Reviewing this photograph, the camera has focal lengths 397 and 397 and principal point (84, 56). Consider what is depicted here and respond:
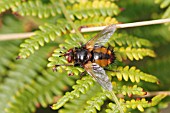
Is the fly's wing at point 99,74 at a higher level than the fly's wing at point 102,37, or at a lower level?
lower

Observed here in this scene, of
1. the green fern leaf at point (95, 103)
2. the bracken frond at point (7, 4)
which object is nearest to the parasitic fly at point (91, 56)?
the green fern leaf at point (95, 103)

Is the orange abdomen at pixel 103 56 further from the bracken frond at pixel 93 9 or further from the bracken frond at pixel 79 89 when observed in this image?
the bracken frond at pixel 93 9

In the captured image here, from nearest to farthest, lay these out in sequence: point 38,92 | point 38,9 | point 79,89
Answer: point 79,89 < point 38,9 < point 38,92

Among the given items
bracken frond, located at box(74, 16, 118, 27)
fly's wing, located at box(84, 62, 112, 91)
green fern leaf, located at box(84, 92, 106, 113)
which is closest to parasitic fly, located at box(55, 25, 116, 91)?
fly's wing, located at box(84, 62, 112, 91)

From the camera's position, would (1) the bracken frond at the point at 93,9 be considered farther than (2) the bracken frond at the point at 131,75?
Yes

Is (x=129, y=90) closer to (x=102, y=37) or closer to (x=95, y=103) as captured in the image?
(x=95, y=103)

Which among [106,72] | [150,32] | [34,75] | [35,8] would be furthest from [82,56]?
[150,32]

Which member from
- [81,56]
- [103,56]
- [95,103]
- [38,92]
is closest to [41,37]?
[81,56]
